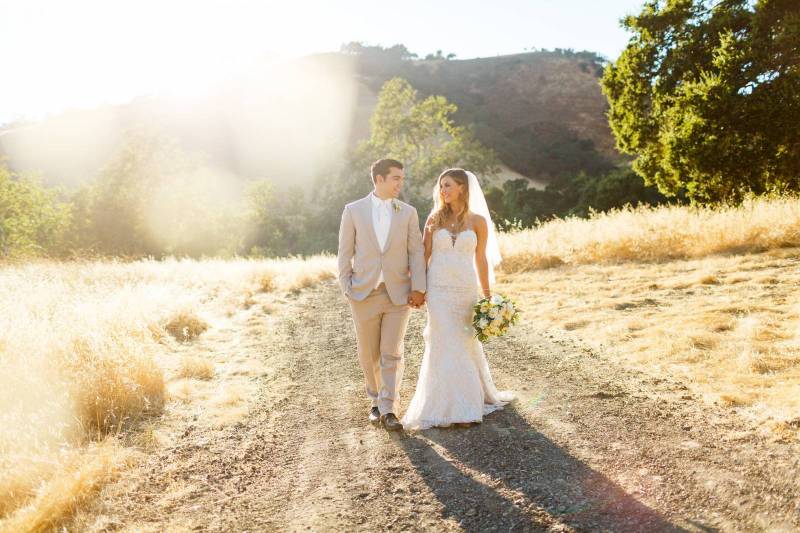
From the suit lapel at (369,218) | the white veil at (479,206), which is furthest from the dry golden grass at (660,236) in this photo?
the suit lapel at (369,218)

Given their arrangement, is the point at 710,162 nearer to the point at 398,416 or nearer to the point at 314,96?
the point at 398,416

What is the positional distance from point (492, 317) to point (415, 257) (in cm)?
92

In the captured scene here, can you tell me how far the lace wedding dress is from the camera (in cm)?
539

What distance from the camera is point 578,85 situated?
8806 centimetres

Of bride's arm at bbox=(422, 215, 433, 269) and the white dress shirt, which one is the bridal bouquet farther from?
the white dress shirt

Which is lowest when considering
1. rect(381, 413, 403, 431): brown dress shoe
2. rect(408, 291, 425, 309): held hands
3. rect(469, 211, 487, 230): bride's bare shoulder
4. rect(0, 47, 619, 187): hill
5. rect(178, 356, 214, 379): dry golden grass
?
rect(178, 356, 214, 379): dry golden grass

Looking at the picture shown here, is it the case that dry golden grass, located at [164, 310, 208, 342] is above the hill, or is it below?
below

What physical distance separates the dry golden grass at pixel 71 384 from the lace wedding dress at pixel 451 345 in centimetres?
270

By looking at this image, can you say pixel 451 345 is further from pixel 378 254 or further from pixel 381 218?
pixel 381 218

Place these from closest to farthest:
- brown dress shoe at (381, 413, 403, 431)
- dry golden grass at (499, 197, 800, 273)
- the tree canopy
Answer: brown dress shoe at (381, 413, 403, 431), dry golden grass at (499, 197, 800, 273), the tree canopy

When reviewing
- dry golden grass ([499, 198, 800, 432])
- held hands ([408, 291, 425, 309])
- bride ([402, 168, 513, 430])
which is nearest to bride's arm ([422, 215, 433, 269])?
bride ([402, 168, 513, 430])

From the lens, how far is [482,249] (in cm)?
570

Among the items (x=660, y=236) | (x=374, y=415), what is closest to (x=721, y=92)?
(x=660, y=236)

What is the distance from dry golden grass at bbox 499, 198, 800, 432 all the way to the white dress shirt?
3.35 m
